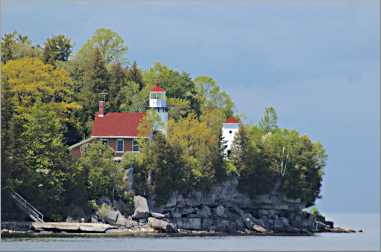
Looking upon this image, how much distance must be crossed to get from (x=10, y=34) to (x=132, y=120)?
43.4ft

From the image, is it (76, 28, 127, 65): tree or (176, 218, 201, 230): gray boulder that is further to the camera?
(76, 28, 127, 65): tree

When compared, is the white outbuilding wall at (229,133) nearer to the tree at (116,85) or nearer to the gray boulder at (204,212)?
the gray boulder at (204,212)

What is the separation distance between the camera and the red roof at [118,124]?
280ft

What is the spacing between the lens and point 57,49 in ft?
318

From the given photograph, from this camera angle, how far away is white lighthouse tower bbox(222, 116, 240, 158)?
3616 inches

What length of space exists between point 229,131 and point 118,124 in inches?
432

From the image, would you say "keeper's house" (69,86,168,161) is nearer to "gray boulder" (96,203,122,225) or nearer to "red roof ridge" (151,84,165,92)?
"red roof ridge" (151,84,165,92)

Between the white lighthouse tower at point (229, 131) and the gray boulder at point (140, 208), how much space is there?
1349cm

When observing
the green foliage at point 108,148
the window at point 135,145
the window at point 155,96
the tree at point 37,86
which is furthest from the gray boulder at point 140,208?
the window at point 155,96

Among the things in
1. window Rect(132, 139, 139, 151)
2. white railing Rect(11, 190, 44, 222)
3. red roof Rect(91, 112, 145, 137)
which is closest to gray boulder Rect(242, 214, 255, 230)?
window Rect(132, 139, 139, 151)

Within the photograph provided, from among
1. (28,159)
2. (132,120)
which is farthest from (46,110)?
(132,120)

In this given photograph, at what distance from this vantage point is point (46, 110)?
76750mm

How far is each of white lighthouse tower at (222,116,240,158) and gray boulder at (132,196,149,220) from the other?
13486mm

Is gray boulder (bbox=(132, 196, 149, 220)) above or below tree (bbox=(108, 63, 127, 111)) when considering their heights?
below
